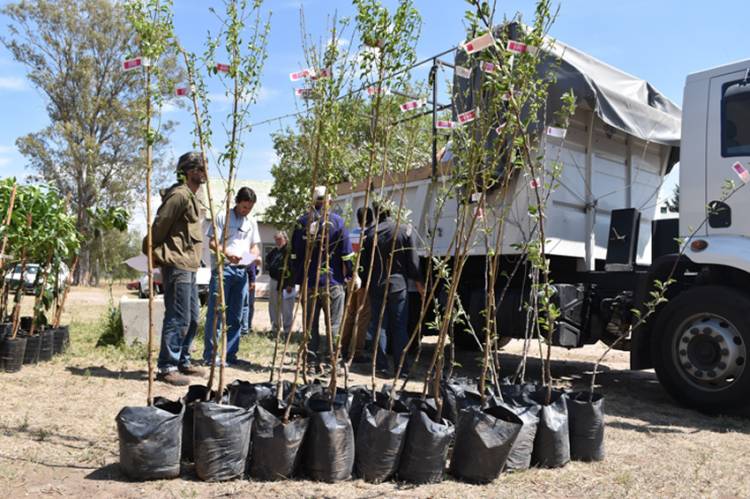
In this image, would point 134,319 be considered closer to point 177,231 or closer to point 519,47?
point 177,231

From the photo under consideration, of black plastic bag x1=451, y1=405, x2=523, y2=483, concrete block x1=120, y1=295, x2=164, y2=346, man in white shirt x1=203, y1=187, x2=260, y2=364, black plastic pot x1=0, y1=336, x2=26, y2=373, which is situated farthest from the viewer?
concrete block x1=120, y1=295, x2=164, y2=346

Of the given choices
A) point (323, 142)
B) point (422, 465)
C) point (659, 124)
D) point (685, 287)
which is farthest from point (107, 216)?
point (659, 124)

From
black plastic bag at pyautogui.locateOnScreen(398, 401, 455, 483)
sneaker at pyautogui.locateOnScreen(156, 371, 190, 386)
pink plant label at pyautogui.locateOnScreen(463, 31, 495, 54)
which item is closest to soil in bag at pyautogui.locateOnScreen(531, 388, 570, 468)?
black plastic bag at pyautogui.locateOnScreen(398, 401, 455, 483)

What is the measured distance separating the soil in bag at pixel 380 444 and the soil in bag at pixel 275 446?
0.28 m

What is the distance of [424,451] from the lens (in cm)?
309

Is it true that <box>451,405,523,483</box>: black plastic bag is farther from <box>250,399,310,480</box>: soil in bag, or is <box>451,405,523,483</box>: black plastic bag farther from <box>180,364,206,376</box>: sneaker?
<box>180,364,206,376</box>: sneaker

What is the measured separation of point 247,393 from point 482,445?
1286 millimetres

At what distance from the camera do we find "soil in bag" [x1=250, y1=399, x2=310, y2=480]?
3008 millimetres

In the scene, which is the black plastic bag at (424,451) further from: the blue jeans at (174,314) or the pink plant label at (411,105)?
the blue jeans at (174,314)

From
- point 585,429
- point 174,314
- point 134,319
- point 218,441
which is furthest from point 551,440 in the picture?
point 134,319

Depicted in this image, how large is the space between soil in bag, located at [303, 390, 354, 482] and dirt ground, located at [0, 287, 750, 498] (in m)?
0.06

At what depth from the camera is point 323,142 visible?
132 inches

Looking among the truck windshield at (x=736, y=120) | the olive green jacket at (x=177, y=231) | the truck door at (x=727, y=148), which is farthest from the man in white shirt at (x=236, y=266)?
the truck windshield at (x=736, y=120)

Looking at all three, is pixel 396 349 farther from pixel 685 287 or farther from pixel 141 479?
pixel 141 479
